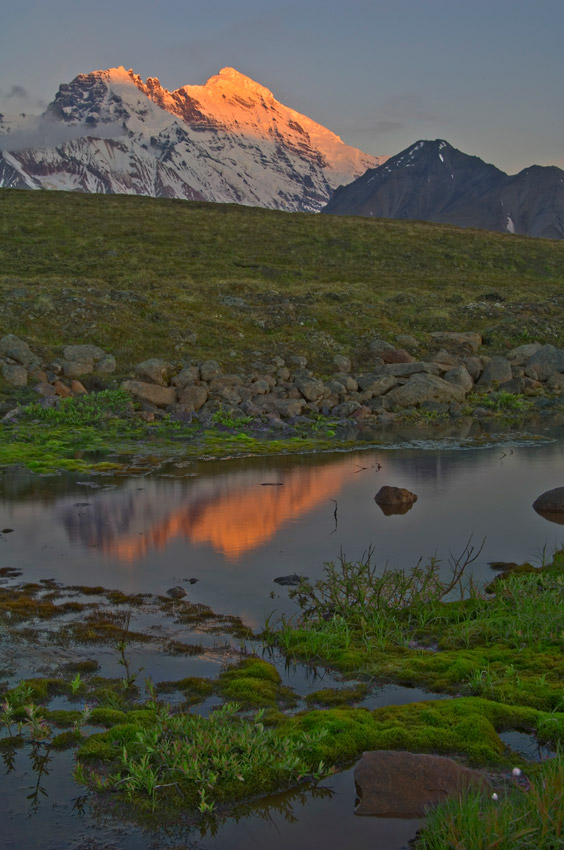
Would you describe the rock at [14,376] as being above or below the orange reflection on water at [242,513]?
above

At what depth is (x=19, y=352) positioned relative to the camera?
27.8 meters

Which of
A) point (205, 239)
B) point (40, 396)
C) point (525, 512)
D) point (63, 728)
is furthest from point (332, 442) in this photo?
point (205, 239)

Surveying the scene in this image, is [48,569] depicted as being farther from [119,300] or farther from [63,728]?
[119,300]

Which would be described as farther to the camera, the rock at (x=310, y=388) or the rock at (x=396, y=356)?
the rock at (x=396, y=356)

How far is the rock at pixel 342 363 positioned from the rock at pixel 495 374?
540 centimetres

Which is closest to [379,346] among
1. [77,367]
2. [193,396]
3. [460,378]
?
[460,378]

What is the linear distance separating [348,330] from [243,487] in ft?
66.1

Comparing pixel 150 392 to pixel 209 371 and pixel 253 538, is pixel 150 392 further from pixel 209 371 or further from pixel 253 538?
pixel 253 538

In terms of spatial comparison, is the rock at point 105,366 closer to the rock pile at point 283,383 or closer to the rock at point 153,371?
the rock pile at point 283,383

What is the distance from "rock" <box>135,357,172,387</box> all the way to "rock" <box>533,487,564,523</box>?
51.3ft

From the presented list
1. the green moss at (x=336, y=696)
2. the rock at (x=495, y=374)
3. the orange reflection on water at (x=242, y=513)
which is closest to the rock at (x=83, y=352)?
the orange reflection on water at (x=242, y=513)

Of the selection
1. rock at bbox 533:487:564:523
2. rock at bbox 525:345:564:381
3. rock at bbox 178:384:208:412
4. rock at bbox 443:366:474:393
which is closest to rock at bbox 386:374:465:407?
rock at bbox 443:366:474:393

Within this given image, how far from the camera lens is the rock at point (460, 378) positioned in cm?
3095

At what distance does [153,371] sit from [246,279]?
18425 mm
